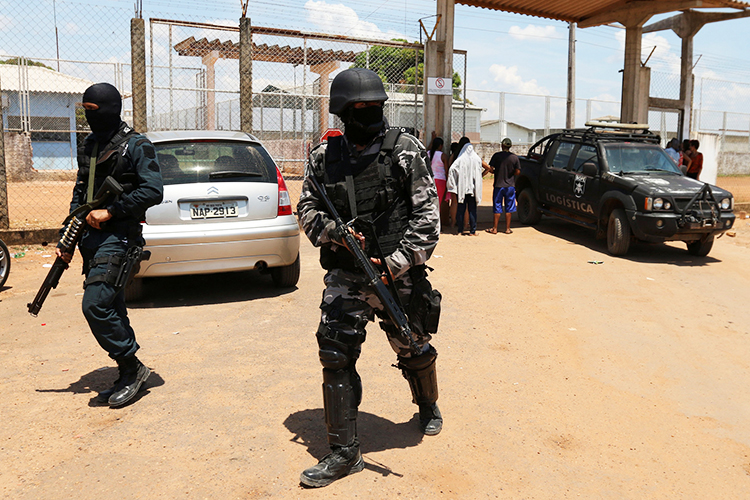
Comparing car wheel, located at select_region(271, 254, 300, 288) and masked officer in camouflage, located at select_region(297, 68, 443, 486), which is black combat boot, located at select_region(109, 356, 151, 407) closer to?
masked officer in camouflage, located at select_region(297, 68, 443, 486)

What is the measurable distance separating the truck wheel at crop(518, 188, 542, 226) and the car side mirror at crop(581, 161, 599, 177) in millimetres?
1824

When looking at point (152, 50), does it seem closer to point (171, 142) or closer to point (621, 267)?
point (171, 142)

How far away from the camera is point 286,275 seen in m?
6.80

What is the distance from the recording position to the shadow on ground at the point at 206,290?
6.45m

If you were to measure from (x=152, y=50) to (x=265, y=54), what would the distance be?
326 centimetres

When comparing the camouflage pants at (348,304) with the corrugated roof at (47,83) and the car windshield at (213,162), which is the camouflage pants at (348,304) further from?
the corrugated roof at (47,83)

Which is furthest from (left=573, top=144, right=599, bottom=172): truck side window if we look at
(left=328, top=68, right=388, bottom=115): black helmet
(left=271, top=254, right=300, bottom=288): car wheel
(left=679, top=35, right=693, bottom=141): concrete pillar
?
(left=328, top=68, right=388, bottom=115): black helmet

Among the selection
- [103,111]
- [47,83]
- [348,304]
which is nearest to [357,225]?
[348,304]

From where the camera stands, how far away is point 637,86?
1494 centimetres

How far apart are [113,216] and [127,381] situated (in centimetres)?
103

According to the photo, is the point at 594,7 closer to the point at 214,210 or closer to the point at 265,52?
the point at 265,52

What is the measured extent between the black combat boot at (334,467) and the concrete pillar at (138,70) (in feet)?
24.8

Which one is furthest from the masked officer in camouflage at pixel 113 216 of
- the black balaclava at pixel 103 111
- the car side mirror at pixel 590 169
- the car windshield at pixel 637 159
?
the car windshield at pixel 637 159

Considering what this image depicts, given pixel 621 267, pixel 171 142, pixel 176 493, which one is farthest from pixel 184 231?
pixel 621 267
